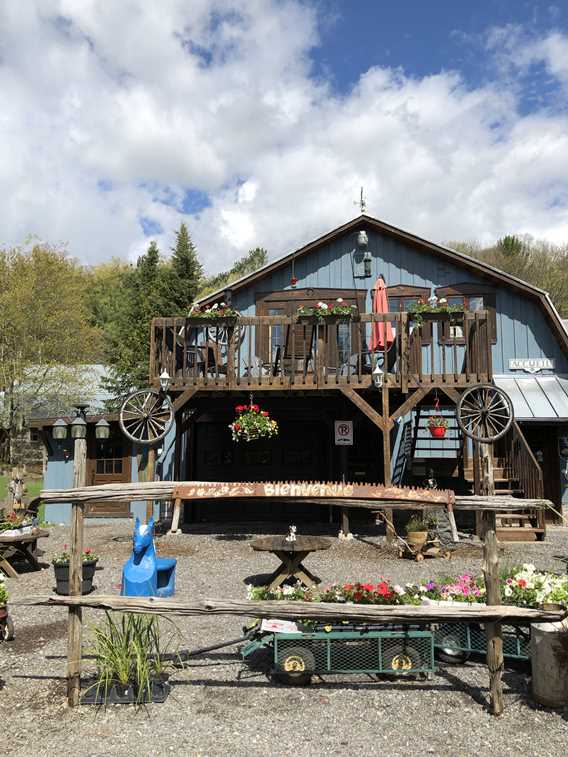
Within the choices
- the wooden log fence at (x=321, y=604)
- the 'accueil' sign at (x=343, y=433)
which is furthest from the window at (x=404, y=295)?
the wooden log fence at (x=321, y=604)

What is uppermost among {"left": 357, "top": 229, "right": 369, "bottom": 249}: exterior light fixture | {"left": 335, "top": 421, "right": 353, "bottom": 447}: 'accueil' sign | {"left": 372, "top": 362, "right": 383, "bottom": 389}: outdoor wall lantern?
{"left": 357, "top": 229, "right": 369, "bottom": 249}: exterior light fixture

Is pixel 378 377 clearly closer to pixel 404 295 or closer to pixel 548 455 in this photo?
pixel 404 295

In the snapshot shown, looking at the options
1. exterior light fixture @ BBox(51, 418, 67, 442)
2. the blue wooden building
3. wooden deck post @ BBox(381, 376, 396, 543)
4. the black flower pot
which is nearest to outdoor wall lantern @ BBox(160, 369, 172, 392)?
the blue wooden building

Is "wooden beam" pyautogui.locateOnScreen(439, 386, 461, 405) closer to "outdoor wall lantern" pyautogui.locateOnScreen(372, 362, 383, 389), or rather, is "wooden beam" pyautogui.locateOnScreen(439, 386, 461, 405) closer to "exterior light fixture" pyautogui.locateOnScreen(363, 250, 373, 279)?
"outdoor wall lantern" pyautogui.locateOnScreen(372, 362, 383, 389)

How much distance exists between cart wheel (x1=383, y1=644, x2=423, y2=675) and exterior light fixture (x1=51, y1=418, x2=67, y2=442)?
40.6 feet

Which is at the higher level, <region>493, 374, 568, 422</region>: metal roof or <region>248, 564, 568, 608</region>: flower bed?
<region>493, 374, 568, 422</region>: metal roof

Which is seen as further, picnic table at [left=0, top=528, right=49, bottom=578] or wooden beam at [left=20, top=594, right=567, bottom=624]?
picnic table at [left=0, top=528, right=49, bottom=578]

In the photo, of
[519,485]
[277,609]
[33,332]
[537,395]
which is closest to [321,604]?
[277,609]

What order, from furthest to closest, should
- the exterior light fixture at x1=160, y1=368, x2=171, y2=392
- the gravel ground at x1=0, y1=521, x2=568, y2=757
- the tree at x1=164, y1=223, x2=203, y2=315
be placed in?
1. the tree at x1=164, y1=223, x2=203, y2=315
2. the exterior light fixture at x1=160, y1=368, x2=171, y2=392
3. the gravel ground at x1=0, y1=521, x2=568, y2=757

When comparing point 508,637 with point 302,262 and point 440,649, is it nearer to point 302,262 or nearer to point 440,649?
point 440,649

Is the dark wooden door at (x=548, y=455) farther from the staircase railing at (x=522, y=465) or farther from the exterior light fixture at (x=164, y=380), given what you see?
the exterior light fixture at (x=164, y=380)

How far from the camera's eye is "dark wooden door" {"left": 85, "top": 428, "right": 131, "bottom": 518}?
1717 centimetres

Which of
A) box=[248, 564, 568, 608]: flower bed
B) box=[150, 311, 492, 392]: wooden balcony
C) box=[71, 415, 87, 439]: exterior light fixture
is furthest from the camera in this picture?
box=[150, 311, 492, 392]: wooden balcony

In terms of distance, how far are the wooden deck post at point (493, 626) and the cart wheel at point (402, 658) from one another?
0.74m
